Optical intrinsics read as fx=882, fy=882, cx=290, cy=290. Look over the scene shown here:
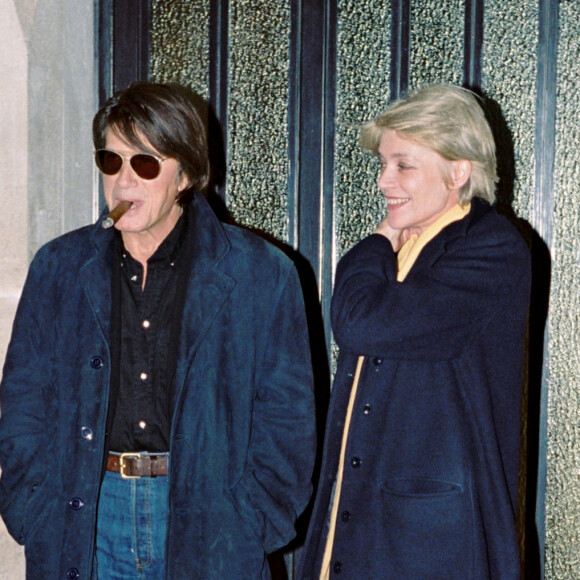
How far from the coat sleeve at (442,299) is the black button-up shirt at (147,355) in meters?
0.52

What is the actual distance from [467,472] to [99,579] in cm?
106

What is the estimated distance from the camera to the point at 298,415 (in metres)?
2.50

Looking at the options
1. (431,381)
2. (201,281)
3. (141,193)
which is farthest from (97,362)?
(431,381)

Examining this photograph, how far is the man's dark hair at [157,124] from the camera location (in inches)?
94.6

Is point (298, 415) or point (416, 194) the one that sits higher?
point (416, 194)

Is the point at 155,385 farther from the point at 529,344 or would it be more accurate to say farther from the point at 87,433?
the point at 529,344

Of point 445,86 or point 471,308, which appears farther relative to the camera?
point 445,86

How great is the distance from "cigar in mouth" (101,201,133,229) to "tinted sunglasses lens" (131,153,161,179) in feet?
0.28

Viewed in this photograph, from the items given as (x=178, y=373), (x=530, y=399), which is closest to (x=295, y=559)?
(x=530, y=399)

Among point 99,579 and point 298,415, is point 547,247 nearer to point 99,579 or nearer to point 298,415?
point 298,415

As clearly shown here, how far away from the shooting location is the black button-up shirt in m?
2.36

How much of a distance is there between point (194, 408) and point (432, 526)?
0.70m

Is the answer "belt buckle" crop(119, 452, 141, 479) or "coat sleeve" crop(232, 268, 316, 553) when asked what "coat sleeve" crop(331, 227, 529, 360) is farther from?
"belt buckle" crop(119, 452, 141, 479)

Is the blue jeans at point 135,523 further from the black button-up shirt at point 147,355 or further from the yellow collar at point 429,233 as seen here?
the yellow collar at point 429,233
